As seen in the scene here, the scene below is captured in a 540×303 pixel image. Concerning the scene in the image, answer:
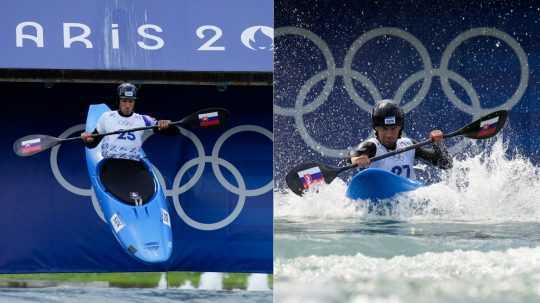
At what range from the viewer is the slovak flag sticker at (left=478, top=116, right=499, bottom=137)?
8516 millimetres

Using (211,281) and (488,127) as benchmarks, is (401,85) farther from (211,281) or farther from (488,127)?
(211,281)

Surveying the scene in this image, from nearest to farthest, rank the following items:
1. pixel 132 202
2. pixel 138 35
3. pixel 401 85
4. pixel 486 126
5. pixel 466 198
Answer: pixel 138 35 < pixel 132 202 < pixel 486 126 < pixel 466 198 < pixel 401 85

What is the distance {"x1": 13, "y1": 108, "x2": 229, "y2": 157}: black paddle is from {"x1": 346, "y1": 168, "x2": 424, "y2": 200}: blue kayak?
3.92ft

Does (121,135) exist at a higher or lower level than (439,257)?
higher

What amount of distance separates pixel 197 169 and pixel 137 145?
531mm

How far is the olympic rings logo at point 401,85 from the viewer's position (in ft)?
29.1

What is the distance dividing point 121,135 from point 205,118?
67cm

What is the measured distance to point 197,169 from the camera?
344 inches

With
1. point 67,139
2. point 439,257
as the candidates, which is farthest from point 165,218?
point 439,257

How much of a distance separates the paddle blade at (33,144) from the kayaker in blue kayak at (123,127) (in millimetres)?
256

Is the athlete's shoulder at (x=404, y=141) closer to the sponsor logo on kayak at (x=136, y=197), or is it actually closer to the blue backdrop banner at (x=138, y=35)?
the blue backdrop banner at (x=138, y=35)

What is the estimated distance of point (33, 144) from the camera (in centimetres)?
841

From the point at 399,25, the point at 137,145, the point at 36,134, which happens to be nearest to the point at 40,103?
the point at 36,134

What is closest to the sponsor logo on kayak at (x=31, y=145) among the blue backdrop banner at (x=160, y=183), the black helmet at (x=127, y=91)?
the blue backdrop banner at (x=160, y=183)
